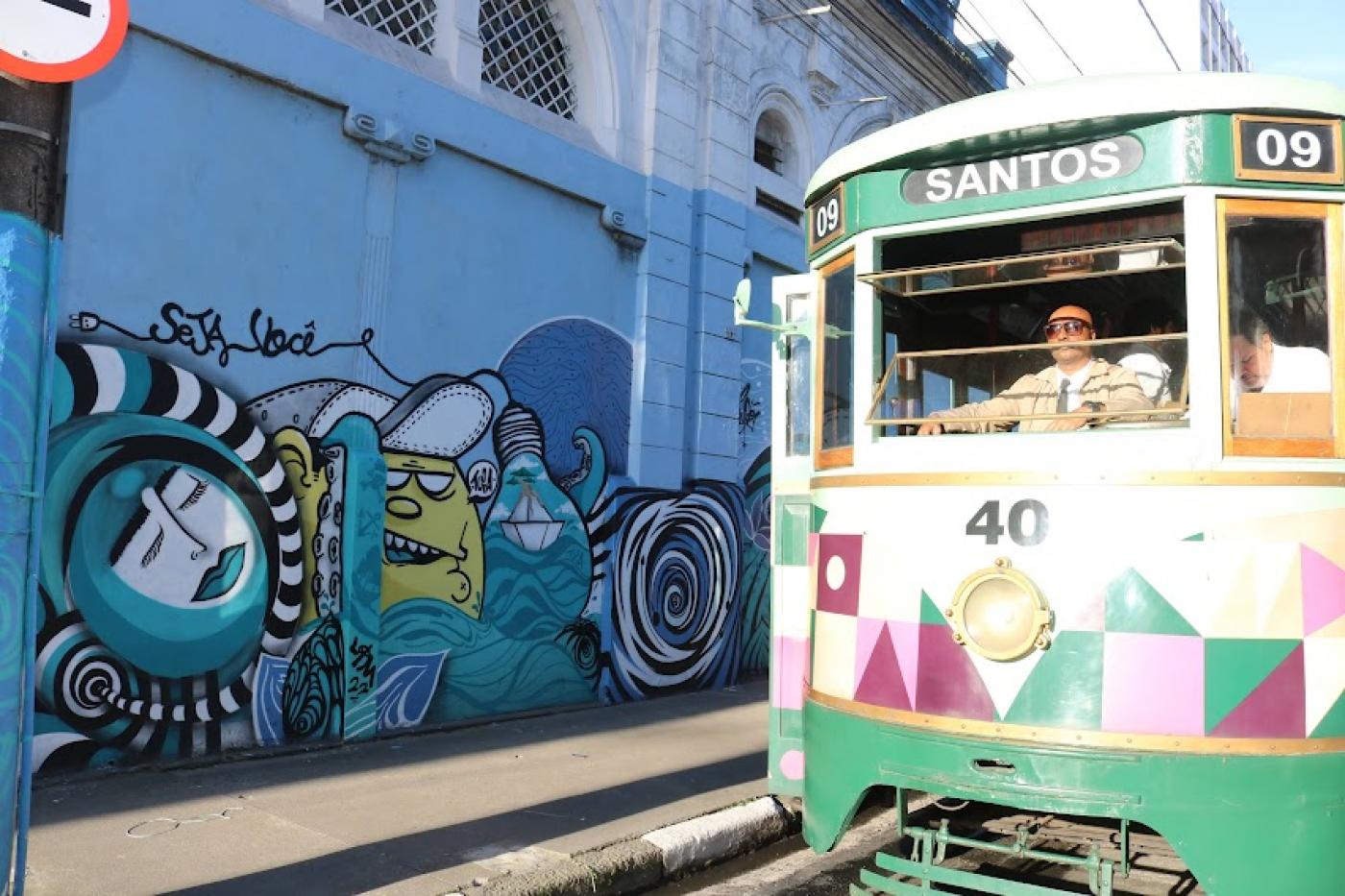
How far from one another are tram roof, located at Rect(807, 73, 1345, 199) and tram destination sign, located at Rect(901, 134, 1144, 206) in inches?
2.7

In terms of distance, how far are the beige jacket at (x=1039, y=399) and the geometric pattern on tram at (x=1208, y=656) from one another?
645 millimetres

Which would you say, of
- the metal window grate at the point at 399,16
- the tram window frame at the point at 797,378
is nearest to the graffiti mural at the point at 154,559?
→ the metal window grate at the point at 399,16

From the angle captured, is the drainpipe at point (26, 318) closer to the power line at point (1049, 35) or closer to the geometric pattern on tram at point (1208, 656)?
the geometric pattern on tram at point (1208, 656)

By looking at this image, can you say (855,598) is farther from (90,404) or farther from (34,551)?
(90,404)

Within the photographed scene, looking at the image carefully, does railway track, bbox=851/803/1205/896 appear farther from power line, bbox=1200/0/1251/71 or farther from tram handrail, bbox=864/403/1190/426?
power line, bbox=1200/0/1251/71

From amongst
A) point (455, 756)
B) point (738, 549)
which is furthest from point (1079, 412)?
point (738, 549)

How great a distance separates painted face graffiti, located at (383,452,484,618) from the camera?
6984mm

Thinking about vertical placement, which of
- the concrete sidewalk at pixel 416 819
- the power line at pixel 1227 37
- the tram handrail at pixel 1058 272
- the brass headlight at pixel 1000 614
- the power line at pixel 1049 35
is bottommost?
the concrete sidewalk at pixel 416 819

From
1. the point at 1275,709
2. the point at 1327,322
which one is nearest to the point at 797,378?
the point at 1327,322

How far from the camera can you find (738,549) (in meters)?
10.0

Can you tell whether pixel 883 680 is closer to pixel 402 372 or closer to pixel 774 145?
pixel 402 372

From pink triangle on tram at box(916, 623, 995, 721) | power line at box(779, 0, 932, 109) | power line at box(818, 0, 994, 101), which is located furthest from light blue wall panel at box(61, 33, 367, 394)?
power line at box(818, 0, 994, 101)

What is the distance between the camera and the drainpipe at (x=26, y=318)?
10.1ft

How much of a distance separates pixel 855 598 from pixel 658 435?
5.07 metres
